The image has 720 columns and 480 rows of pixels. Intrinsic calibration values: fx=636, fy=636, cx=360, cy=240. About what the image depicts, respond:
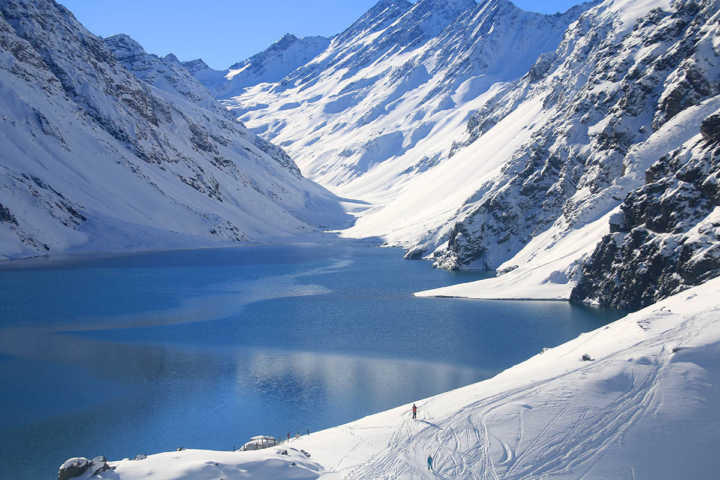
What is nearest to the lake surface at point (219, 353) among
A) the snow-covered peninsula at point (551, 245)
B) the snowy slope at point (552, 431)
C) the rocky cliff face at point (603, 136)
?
the snow-covered peninsula at point (551, 245)

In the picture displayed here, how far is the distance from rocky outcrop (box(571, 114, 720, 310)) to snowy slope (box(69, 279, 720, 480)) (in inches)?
979

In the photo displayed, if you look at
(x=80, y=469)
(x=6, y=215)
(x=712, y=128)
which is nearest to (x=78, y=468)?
(x=80, y=469)

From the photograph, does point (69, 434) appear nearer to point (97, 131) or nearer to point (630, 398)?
point (630, 398)

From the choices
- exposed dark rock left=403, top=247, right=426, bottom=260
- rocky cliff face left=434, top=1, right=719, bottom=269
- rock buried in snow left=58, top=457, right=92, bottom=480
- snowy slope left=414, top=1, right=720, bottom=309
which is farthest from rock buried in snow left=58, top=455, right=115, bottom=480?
exposed dark rock left=403, top=247, right=426, bottom=260

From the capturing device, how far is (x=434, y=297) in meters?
96.9

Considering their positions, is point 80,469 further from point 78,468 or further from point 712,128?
point 712,128

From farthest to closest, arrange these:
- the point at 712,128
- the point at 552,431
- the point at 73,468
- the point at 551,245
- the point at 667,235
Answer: the point at 551,245, the point at 667,235, the point at 712,128, the point at 552,431, the point at 73,468

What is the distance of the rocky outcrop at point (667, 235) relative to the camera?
6544 cm

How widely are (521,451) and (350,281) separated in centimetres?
8502

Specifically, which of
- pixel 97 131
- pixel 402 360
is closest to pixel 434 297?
pixel 402 360

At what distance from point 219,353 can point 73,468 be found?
35343 mm

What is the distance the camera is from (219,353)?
64.6 m

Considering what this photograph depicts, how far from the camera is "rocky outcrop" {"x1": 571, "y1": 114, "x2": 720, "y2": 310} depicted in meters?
65.4

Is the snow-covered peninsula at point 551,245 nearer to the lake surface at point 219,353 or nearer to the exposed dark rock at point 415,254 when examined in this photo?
the exposed dark rock at point 415,254
